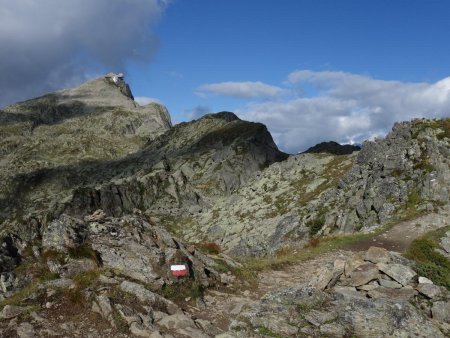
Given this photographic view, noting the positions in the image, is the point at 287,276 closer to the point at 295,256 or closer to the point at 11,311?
the point at 295,256

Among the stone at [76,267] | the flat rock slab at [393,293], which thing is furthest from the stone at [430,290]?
the stone at [76,267]

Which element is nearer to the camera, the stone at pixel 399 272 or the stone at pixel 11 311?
the stone at pixel 11 311

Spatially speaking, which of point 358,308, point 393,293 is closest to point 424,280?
point 393,293

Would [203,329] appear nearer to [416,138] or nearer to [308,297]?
[308,297]

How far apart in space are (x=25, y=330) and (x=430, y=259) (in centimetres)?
2289

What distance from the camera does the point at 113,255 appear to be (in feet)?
70.2

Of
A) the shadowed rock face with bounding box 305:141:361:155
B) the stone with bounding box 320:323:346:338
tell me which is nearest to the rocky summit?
the stone with bounding box 320:323:346:338

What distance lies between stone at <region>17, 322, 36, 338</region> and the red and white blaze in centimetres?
688

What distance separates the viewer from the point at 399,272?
19172 millimetres

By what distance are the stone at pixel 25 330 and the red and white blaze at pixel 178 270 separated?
6.88 meters

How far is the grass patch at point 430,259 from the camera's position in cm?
2016

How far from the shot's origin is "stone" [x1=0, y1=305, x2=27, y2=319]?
16.2 meters

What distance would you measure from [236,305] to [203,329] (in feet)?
10.4

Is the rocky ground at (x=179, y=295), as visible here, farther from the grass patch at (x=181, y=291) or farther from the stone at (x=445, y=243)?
the stone at (x=445, y=243)
